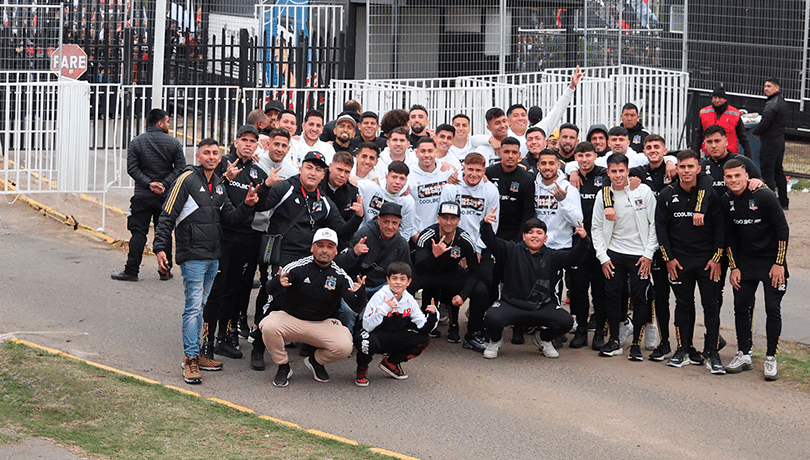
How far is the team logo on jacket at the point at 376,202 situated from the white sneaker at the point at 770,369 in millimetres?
3554

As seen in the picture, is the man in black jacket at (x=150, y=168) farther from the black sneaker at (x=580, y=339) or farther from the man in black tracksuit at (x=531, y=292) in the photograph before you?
the black sneaker at (x=580, y=339)

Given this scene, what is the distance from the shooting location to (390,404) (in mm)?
8664

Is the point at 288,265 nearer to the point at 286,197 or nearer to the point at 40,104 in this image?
the point at 286,197

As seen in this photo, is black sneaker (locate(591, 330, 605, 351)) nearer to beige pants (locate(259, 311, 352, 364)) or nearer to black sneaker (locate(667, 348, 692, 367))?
black sneaker (locate(667, 348, 692, 367))

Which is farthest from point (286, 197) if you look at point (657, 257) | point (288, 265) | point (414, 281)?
point (657, 257)

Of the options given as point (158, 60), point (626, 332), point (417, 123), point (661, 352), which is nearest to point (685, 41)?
point (417, 123)

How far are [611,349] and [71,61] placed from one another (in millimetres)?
11900

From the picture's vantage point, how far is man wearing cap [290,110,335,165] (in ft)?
35.7

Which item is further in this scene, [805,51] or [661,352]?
[805,51]

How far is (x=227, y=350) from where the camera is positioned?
32.0 ft

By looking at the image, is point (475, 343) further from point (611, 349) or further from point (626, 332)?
point (626, 332)

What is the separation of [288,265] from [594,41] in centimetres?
1225

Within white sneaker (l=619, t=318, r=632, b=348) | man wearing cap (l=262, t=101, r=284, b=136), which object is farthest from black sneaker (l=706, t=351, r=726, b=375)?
man wearing cap (l=262, t=101, r=284, b=136)

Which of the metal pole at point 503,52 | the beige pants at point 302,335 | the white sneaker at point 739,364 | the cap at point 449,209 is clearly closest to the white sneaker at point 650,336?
the white sneaker at point 739,364
